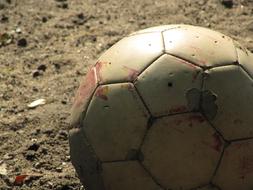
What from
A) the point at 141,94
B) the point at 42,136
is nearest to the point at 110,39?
the point at 42,136

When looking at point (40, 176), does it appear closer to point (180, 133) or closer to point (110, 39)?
point (180, 133)

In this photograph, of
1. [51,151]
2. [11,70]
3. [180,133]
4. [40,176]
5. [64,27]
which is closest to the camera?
[180,133]

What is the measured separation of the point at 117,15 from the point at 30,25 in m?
0.91

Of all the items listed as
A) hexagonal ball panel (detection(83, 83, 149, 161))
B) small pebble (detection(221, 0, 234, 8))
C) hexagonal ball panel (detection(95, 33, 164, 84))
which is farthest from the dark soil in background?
hexagonal ball panel (detection(95, 33, 164, 84))

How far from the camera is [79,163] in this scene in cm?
313

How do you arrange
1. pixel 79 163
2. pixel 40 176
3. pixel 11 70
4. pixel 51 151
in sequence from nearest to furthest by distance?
pixel 79 163 < pixel 40 176 < pixel 51 151 < pixel 11 70

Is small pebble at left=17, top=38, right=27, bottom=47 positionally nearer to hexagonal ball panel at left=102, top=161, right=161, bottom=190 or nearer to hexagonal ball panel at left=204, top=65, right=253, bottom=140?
hexagonal ball panel at left=102, top=161, right=161, bottom=190

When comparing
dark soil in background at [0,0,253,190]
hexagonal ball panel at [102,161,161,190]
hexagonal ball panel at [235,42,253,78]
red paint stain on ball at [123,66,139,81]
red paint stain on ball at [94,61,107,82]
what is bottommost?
dark soil in background at [0,0,253,190]

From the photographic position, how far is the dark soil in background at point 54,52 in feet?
13.3

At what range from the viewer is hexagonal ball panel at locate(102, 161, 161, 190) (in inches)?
112

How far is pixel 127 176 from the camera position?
2.88 meters

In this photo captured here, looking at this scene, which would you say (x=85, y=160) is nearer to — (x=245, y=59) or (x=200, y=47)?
(x=200, y=47)

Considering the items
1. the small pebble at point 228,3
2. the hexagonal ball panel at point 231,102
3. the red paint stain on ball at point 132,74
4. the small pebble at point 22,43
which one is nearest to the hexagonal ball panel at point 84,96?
the red paint stain on ball at point 132,74

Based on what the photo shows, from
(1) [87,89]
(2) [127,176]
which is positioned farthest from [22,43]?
(2) [127,176]
